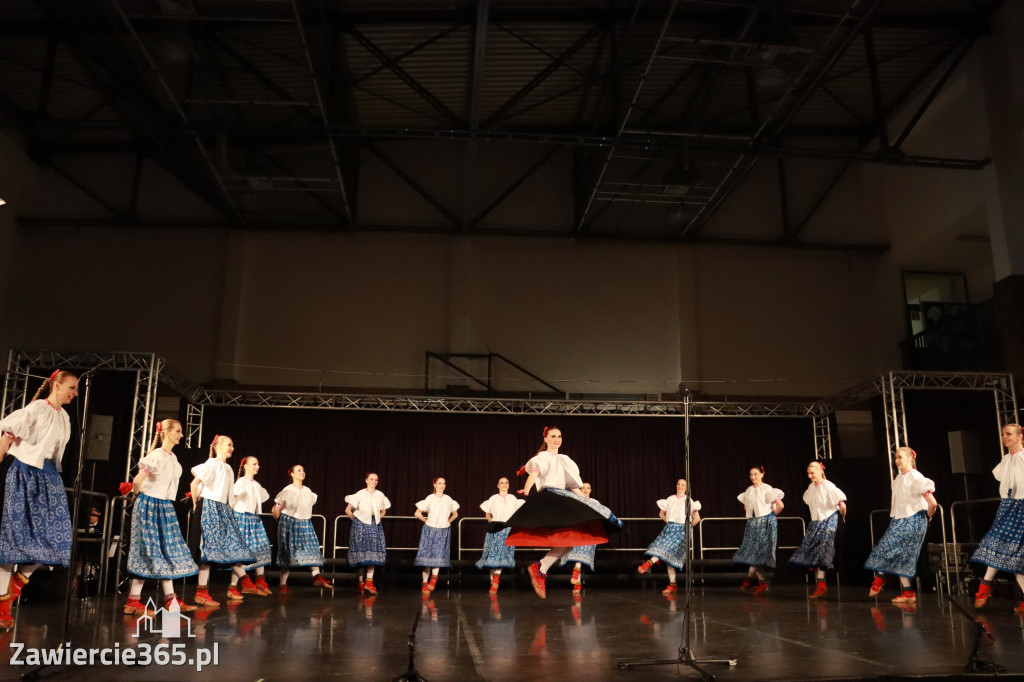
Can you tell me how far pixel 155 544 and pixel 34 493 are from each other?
3.34ft

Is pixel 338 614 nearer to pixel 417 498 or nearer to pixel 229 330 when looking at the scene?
pixel 417 498

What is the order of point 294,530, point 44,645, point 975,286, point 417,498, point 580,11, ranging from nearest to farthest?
point 44,645, point 294,530, point 580,11, point 417,498, point 975,286

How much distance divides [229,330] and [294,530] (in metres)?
5.40

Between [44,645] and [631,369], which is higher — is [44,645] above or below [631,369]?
below

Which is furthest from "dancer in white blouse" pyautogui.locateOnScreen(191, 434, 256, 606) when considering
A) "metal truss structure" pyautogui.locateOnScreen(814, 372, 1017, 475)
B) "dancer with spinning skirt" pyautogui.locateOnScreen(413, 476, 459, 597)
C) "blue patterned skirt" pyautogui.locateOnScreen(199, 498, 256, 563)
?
"metal truss structure" pyautogui.locateOnScreen(814, 372, 1017, 475)

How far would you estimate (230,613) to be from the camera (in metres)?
6.26

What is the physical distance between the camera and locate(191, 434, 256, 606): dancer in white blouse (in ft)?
22.1

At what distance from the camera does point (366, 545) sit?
393 inches

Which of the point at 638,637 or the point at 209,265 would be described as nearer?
the point at 638,637

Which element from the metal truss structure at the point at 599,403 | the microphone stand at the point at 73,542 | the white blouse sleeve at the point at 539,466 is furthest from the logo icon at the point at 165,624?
the metal truss structure at the point at 599,403

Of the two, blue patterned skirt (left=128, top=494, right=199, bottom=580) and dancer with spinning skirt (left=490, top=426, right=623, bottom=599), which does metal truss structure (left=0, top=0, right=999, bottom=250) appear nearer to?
dancer with spinning skirt (left=490, top=426, right=623, bottom=599)

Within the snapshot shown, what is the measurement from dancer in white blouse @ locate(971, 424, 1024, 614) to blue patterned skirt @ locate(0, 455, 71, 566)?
6.93 metres

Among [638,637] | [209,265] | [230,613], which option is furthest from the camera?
[209,265]

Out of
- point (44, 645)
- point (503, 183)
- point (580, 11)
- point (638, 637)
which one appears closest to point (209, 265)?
point (503, 183)
